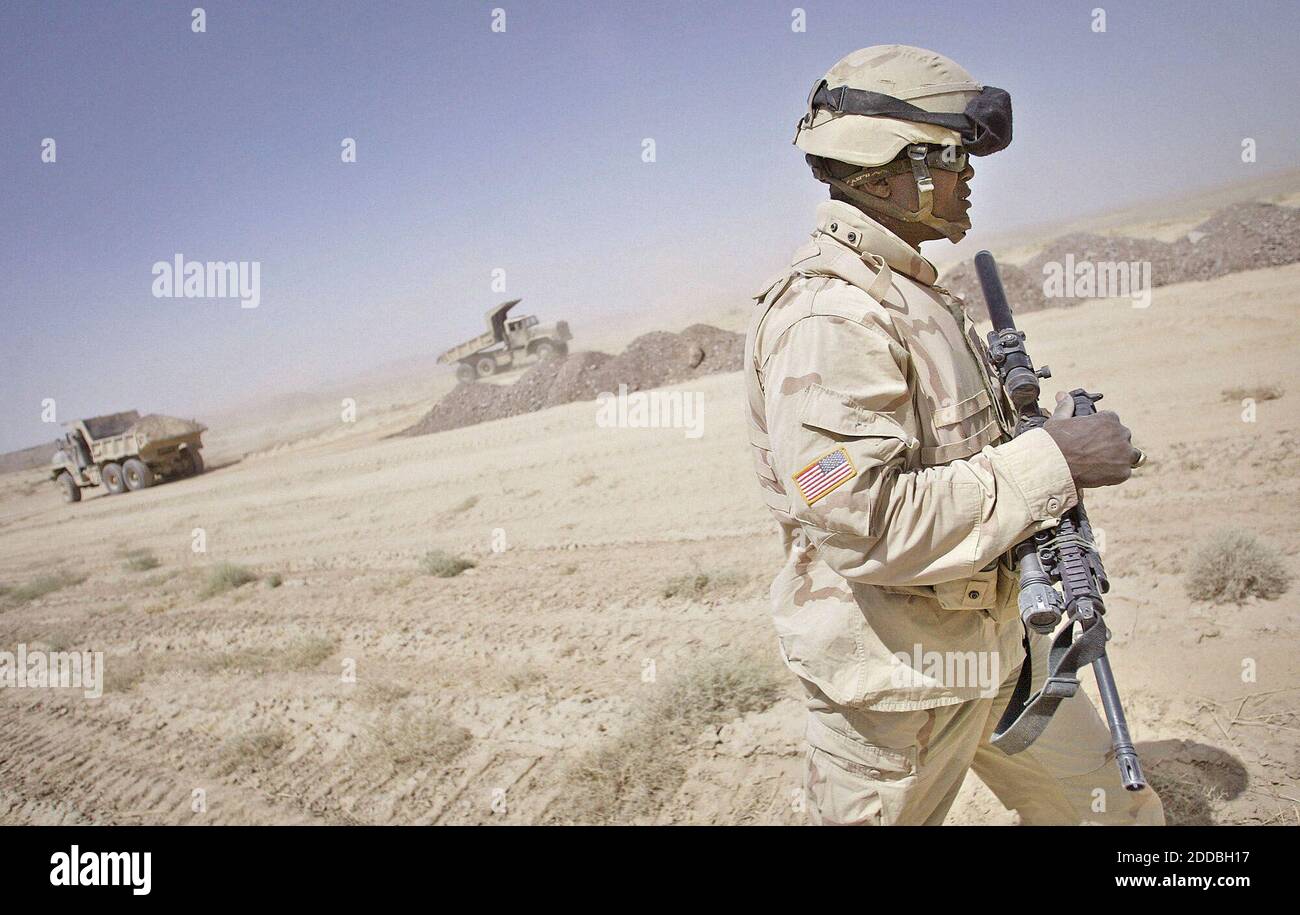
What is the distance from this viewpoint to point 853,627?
1793 millimetres

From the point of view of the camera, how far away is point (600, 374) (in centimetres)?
1702

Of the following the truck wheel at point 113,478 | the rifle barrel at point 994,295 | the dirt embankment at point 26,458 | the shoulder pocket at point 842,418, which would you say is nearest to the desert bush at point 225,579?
the rifle barrel at point 994,295

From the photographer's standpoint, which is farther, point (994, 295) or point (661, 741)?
point (661, 741)

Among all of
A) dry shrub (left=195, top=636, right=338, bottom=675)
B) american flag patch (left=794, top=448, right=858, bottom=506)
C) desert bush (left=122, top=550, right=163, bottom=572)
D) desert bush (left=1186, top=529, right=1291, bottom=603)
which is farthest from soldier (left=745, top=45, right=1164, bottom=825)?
desert bush (left=122, top=550, right=163, bottom=572)

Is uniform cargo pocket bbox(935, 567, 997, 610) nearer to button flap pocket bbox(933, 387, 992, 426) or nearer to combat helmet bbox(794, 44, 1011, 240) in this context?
button flap pocket bbox(933, 387, 992, 426)

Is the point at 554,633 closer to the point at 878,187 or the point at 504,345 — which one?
the point at 878,187

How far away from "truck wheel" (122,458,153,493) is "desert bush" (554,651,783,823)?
17.9m

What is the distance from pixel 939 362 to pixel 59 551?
15.8 meters

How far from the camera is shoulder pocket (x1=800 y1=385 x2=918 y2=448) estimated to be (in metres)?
1.53

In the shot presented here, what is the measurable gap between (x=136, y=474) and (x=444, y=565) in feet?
47.3

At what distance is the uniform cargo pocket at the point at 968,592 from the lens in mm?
1713

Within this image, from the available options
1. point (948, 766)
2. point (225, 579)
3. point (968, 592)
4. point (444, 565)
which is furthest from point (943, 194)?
point (225, 579)

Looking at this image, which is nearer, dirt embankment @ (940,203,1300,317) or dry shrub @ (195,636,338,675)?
dry shrub @ (195,636,338,675)
